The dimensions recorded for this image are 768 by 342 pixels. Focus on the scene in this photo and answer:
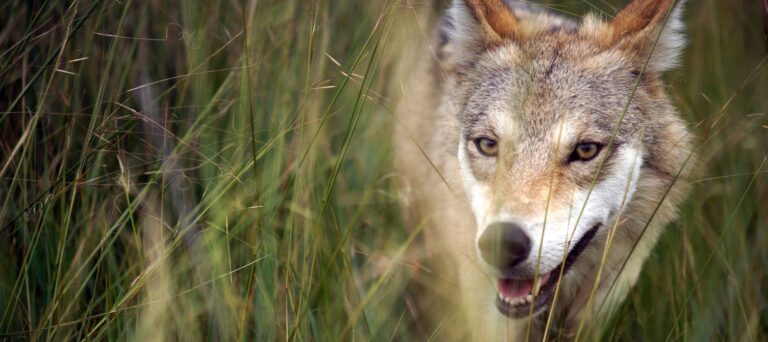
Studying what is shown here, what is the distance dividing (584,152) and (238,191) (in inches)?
54.3

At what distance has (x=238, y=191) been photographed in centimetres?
302

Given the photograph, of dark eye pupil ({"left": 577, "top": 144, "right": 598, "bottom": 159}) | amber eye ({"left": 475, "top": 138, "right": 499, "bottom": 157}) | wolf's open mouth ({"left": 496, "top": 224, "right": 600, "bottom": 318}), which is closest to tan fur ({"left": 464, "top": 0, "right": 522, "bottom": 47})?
amber eye ({"left": 475, "top": 138, "right": 499, "bottom": 157})

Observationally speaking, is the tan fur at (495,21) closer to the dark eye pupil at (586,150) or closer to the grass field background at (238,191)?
the grass field background at (238,191)

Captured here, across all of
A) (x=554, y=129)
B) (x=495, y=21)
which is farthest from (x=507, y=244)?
(x=495, y=21)

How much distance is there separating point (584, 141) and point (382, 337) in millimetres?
1127

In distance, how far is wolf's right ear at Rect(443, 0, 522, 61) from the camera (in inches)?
143

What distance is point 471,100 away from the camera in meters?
3.56

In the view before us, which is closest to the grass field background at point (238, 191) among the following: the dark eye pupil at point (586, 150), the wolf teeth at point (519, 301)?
the wolf teeth at point (519, 301)

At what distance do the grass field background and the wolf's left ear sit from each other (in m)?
0.32

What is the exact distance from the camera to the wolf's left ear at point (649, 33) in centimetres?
333

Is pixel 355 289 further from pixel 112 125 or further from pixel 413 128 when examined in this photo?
pixel 413 128

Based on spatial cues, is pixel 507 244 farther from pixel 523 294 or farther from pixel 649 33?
pixel 649 33

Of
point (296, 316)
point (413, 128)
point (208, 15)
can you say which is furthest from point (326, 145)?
point (296, 316)

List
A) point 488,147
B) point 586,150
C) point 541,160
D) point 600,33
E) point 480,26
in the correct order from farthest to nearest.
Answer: point 480,26 → point 600,33 → point 488,147 → point 586,150 → point 541,160
